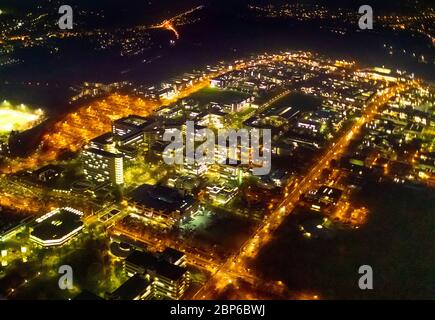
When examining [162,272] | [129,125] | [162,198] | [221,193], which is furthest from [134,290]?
[129,125]

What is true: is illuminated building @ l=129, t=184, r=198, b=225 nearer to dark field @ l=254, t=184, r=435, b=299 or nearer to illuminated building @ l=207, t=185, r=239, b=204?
illuminated building @ l=207, t=185, r=239, b=204

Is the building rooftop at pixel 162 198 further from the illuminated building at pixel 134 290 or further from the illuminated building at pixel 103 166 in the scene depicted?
the illuminated building at pixel 134 290

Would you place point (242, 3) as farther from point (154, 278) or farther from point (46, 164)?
point (154, 278)

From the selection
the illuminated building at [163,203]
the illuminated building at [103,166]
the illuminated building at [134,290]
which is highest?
the illuminated building at [103,166]

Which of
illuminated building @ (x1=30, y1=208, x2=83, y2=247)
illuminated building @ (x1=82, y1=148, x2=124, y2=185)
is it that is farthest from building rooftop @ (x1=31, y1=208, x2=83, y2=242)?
illuminated building @ (x1=82, y1=148, x2=124, y2=185)

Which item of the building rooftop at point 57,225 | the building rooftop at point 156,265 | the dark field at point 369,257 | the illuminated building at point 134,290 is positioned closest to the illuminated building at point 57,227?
the building rooftop at point 57,225

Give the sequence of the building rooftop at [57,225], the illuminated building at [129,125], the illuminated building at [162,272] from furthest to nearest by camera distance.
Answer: the illuminated building at [129,125] < the building rooftop at [57,225] < the illuminated building at [162,272]

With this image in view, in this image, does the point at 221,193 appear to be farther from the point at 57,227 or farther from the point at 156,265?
the point at 57,227
